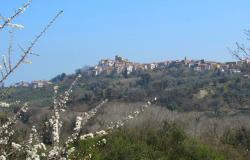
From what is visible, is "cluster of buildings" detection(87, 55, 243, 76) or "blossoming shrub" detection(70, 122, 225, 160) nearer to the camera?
"blossoming shrub" detection(70, 122, 225, 160)

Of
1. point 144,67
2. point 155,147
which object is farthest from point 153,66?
point 155,147

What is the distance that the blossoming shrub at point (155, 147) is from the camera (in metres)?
20.2

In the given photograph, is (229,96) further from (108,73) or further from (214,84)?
(108,73)

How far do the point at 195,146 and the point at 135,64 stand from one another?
337 feet

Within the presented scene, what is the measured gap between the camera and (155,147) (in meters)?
22.4

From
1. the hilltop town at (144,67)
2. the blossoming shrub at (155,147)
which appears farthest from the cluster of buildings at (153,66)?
the blossoming shrub at (155,147)

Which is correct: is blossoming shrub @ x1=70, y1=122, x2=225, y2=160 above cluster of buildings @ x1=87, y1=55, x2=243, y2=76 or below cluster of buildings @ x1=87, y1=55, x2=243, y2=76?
above

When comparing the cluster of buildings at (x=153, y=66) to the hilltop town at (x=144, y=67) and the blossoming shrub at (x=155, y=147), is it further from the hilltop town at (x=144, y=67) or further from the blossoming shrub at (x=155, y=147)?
the blossoming shrub at (x=155, y=147)

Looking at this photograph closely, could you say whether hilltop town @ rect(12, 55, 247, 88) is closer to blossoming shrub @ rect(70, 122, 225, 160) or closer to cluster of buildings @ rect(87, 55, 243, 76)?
cluster of buildings @ rect(87, 55, 243, 76)

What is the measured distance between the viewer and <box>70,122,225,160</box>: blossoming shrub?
20234 mm

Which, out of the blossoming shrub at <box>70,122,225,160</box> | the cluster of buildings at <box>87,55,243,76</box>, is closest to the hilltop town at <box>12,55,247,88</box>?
the cluster of buildings at <box>87,55,243,76</box>

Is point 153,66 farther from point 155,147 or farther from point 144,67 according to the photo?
point 155,147

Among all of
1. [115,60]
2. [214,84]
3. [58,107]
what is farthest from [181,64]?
[58,107]

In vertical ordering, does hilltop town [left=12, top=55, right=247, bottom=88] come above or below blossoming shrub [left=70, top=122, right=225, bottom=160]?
below
